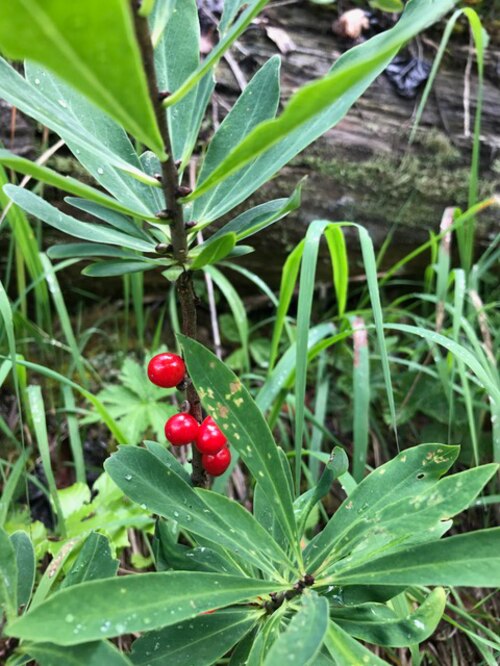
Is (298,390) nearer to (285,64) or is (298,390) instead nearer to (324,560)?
(324,560)

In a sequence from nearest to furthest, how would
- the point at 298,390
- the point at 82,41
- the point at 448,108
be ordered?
the point at 82,41 → the point at 298,390 → the point at 448,108

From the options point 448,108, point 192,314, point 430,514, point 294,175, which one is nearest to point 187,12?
point 192,314

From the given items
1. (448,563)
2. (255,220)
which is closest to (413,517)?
(448,563)

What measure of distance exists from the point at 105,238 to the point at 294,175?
1.22 metres

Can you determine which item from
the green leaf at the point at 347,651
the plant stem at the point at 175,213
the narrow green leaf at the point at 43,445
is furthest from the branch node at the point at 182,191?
the narrow green leaf at the point at 43,445

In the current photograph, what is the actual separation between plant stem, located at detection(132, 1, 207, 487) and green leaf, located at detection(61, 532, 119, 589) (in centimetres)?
16

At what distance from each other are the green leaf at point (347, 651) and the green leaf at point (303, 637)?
10 cm

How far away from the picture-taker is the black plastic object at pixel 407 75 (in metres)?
1.85

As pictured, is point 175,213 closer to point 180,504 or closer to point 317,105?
point 317,105

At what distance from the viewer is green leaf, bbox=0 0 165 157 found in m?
0.36

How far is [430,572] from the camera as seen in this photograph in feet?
1.97

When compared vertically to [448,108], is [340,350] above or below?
below

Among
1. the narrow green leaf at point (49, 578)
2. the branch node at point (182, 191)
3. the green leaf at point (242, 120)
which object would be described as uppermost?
the green leaf at point (242, 120)

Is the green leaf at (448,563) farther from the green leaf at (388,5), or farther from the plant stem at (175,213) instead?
the green leaf at (388,5)
